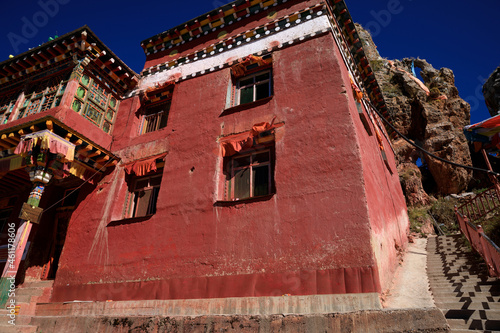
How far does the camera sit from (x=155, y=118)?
37.3 ft

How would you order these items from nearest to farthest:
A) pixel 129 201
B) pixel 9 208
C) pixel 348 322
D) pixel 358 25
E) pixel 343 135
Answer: pixel 348 322 → pixel 343 135 → pixel 129 201 → pixel 9 208 → pixel 358 25

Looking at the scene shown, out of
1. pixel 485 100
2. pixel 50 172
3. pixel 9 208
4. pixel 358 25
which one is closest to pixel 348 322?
pixel 50 172

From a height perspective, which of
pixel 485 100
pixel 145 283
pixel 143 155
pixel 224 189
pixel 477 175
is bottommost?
pixel 145 283

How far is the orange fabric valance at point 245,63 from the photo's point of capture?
9.56 m

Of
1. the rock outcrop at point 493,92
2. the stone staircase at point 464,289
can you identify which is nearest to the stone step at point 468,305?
the stone staircase at point 464,289

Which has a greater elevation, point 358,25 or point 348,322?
point 358,25

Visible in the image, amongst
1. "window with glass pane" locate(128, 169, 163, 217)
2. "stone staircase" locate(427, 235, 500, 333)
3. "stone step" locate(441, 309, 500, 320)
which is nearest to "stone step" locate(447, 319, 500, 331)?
"stone staircase" locate(427, 235, 500, 333)

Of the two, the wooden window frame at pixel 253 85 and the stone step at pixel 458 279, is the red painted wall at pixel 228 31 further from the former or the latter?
the stone step at pixel 458 279

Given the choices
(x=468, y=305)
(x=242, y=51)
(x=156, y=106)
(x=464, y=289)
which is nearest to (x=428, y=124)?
(x=242, y=51)

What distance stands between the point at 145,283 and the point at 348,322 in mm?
5274

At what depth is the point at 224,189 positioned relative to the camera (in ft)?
27.0

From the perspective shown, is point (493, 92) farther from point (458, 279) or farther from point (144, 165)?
point (144, 165)

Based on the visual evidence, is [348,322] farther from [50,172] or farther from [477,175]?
[477,175]

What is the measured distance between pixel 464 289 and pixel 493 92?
32727 millimetres
